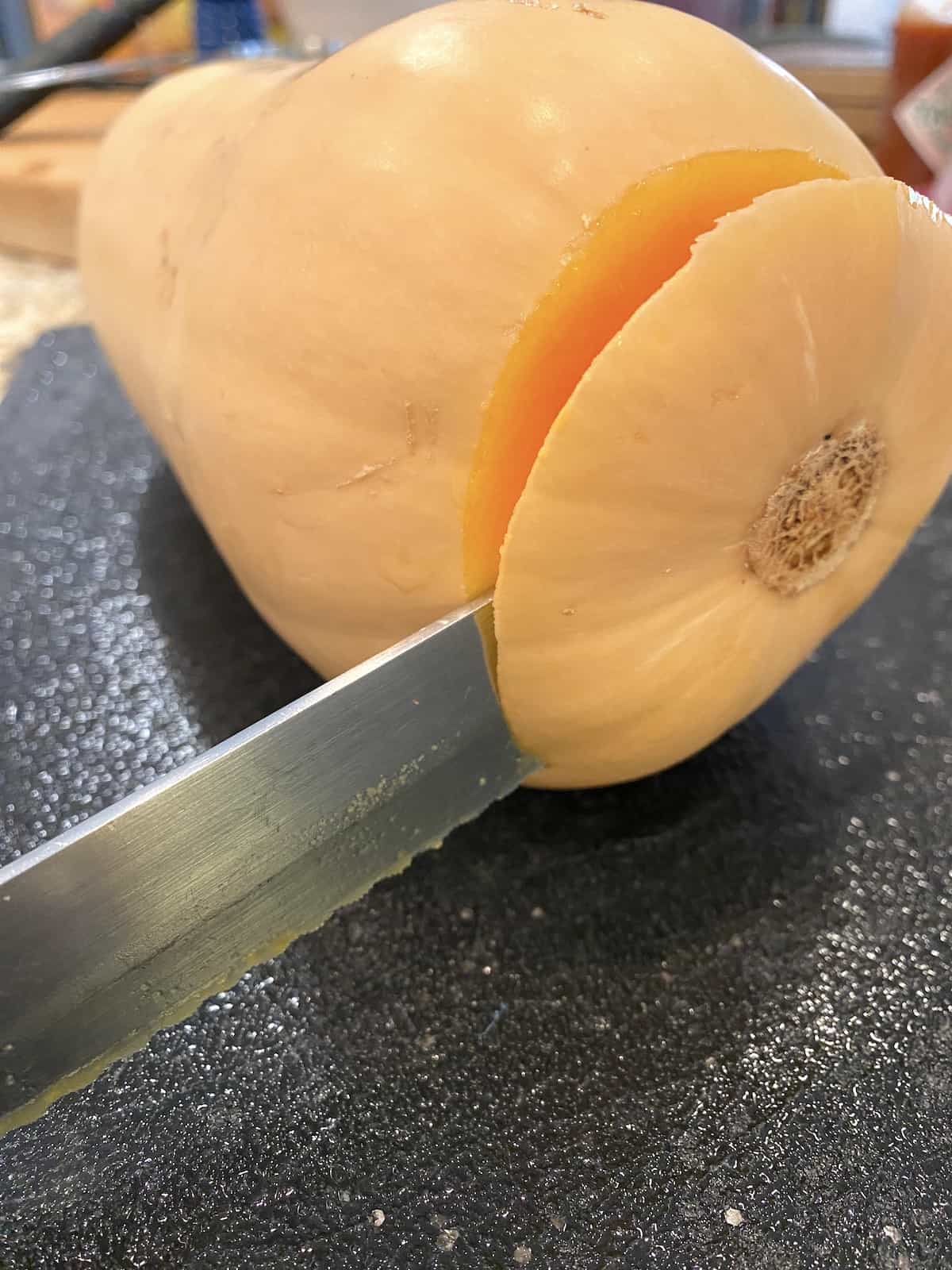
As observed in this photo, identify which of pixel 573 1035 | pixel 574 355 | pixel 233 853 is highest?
pixel 574 355

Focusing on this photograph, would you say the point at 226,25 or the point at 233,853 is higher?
the point at 226,25

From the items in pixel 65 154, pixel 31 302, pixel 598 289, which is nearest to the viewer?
pixel 598 289

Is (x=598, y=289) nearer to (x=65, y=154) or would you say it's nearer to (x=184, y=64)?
(x=65, y=154)

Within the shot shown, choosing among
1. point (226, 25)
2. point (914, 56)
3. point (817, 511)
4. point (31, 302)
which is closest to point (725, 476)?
point (817, 511)

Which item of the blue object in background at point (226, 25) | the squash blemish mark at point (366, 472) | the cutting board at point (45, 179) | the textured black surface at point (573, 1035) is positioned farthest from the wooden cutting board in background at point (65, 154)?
the squash blemish mark at point (366, 472)

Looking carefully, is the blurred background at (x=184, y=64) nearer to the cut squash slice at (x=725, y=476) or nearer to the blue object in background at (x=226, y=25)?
the blue object in background at (x=226, y=25)

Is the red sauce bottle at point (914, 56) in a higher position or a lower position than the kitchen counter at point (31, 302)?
higher
